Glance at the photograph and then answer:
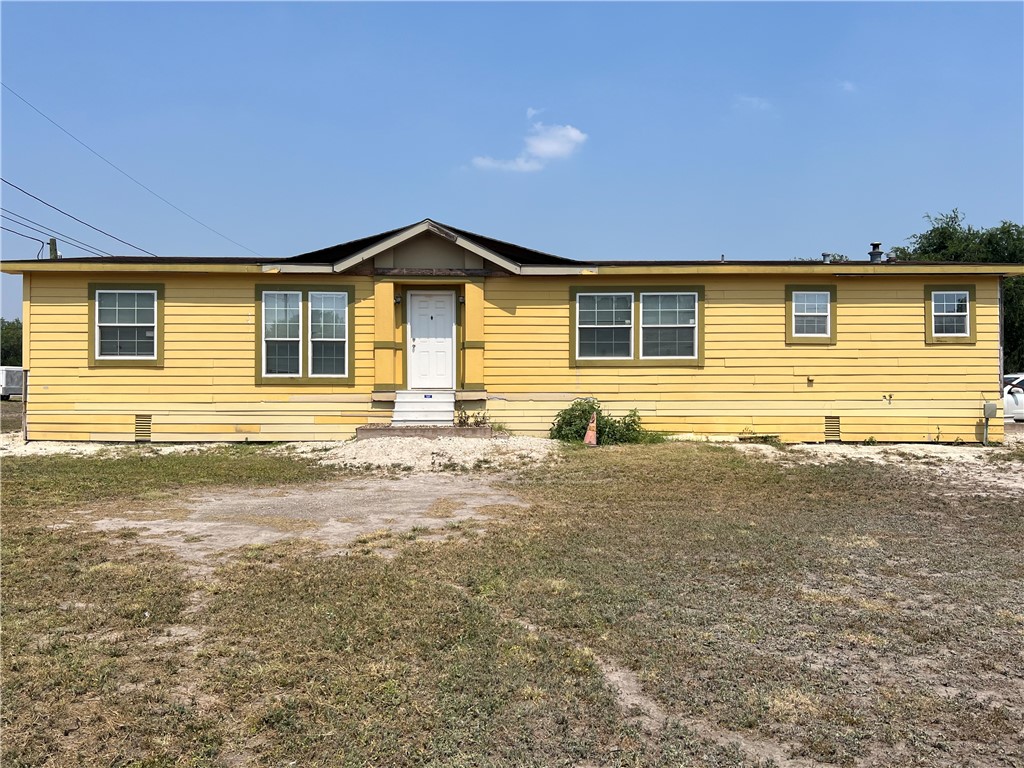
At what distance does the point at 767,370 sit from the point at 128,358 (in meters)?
11.9

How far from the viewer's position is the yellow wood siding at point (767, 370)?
1312 centimetres

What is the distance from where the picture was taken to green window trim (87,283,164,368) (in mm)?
12859

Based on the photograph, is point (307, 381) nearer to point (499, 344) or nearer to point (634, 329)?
point (499, 344)

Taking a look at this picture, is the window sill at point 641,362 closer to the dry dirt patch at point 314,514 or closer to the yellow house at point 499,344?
the yellow house at point 499,344

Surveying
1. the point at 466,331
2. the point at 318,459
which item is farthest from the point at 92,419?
the point at 466,331

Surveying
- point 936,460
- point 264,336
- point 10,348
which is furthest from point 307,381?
point 10,348

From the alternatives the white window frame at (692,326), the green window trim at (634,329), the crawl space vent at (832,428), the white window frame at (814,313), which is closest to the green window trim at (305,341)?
the green window trim at (634,329)

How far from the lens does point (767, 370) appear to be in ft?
43.4

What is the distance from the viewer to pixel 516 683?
10.2 feet

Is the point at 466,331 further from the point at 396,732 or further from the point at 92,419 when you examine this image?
the point at 396,732

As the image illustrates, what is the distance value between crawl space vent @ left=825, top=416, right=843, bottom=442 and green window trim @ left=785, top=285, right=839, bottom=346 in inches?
55.6

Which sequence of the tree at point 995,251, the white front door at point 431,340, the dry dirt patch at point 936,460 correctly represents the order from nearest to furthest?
the dry dirt patch at point 936,460 < the white front door at point 431,340 < the tree at point 995,251

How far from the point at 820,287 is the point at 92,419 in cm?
1369

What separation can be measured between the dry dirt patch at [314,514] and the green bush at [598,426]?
3.79 meters
